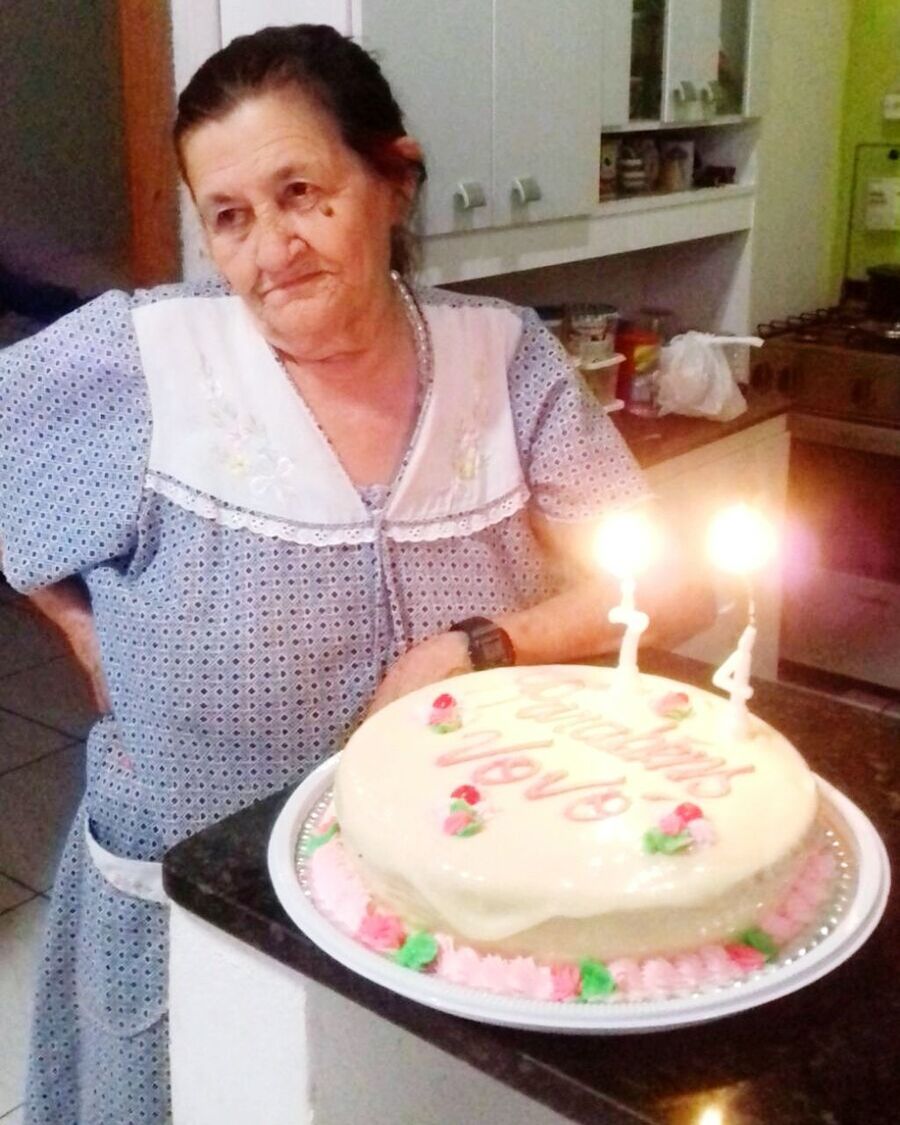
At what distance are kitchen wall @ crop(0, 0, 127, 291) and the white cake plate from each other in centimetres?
148

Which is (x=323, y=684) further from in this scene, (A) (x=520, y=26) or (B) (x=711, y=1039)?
(A) (x=520, y=26)

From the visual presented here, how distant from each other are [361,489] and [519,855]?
55 centimetres

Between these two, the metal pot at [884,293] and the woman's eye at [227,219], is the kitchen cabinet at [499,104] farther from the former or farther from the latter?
the metal pot at [884,293]

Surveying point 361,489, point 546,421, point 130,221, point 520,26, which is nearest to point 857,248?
point 520,26

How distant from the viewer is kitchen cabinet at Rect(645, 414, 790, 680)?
2508 millimetres

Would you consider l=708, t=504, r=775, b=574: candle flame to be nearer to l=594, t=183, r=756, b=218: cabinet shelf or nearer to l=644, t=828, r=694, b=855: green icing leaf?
l=644, t=828, r=694, b=855: green icing leaf

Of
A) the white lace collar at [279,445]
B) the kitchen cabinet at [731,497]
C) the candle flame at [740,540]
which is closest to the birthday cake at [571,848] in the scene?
the candle flame at [740,540]

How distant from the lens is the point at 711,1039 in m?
0.73

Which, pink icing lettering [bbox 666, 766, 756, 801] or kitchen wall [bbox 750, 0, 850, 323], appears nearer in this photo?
pink icing lettering [bbox 666, 766, 756, 801]

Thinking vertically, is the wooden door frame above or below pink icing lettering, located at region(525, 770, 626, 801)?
above

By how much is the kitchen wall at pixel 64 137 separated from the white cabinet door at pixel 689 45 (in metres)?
1.06

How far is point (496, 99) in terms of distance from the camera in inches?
78.5

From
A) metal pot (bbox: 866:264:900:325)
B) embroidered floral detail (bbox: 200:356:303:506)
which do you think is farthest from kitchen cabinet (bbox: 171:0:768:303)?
metal pot (bbox: 866:264:900:325)

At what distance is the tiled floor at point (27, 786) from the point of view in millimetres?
2150
